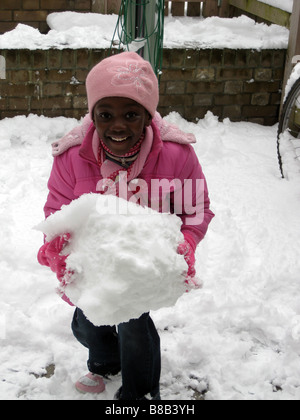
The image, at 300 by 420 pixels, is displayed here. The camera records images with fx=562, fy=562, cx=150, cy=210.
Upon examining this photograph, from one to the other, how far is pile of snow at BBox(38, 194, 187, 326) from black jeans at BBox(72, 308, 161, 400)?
0.87 feet

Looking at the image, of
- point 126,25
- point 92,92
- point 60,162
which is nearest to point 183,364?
point 60,162

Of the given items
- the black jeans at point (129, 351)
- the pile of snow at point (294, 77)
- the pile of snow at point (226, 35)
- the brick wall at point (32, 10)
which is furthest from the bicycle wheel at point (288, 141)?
the brick wall at point (32, 10)

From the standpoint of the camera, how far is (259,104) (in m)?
5.62

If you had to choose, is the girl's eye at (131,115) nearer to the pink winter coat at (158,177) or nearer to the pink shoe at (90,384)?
the pink winter coat at (158,177)

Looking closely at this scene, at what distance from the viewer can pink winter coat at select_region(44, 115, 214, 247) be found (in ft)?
6.60

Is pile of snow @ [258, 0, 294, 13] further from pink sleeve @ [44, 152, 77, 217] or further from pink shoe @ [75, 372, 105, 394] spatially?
pink shoe @ [75, 372, 105, 394]

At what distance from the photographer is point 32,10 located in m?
7.03

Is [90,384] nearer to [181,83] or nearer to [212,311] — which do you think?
[212,311]

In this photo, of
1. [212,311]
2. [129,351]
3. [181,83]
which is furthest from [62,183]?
[181,83]

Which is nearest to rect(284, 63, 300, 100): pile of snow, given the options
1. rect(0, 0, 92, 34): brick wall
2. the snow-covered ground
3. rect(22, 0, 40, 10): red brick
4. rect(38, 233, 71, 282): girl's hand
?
the snow-covered ground

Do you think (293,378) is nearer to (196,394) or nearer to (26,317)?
(196,394)

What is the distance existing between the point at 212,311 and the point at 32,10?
542 cm

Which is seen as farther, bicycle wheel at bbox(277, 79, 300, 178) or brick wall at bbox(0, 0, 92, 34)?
brick wall at bbox(0, 0, 92, 34)
